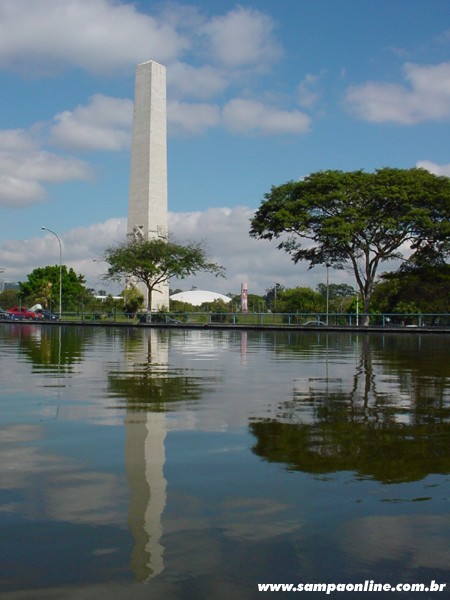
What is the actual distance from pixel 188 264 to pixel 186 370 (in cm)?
4981

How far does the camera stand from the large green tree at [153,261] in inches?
2494

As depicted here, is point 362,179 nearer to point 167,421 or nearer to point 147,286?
point 147,286

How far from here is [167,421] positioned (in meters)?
8.10

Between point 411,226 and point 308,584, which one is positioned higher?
point 411,226

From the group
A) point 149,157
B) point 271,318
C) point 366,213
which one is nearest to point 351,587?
point 366,213

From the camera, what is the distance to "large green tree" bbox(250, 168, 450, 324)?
1912 inches

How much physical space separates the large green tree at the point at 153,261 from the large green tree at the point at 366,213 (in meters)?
13.7

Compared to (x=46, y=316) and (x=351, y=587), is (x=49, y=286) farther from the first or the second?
(x=351, y=587)

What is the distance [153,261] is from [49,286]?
135 ft

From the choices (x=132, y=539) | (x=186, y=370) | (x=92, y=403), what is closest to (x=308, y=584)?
(x=132, y=539)

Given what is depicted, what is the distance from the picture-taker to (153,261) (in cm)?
6397

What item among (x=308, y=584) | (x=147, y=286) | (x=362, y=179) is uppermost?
(x=362, y=179)

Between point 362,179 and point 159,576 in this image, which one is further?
point 362,179

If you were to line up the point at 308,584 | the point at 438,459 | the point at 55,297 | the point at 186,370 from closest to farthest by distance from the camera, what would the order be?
the point at 308,584, the point at 438,459, the point at 186,370, the point at 55,297
